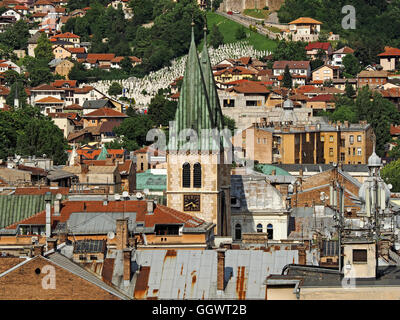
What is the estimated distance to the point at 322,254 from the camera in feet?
163

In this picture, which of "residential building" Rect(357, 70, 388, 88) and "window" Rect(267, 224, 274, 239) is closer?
"window" Rect(267, 224, 274, 239)

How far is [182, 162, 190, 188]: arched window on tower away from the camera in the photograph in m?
68.3

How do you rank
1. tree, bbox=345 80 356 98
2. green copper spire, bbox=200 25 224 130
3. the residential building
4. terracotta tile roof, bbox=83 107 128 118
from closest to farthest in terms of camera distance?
green copper spire, bbox=200 25 224 130 < terracotta tile roof, bbox=83 107 128 118 < tree, bbox=345 80 356 98 < the residential building

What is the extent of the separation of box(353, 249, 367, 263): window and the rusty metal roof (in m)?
4.18

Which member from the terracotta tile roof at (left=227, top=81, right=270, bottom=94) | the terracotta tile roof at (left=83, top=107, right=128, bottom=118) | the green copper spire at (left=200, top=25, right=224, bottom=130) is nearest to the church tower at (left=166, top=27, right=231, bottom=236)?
the green copper spire at (left=200, top=25, right=224, bottom=130)

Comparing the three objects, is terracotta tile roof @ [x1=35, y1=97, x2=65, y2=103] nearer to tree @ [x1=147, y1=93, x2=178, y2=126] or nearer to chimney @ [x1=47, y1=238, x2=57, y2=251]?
tree @ [x1=147, y1=93, x2=178, y2=126]

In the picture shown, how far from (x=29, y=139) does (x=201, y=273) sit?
82342 millimetres

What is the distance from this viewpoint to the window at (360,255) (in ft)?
135

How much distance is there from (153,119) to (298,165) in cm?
4706

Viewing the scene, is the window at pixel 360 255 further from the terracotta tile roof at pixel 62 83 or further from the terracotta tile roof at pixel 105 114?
the terracotta tile roof at pixel 62 83

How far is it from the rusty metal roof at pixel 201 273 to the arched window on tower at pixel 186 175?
64.0 ft
